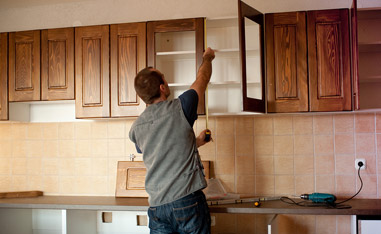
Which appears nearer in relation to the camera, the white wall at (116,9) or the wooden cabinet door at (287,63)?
the wooden cabinet door at (287,63)

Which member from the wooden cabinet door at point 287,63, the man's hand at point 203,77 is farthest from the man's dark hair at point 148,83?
the wooden cabinet door at point 287,63

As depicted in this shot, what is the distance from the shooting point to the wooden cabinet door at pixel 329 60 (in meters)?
2.42

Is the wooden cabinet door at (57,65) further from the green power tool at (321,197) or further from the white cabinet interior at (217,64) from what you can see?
the green power tool at (321,197)

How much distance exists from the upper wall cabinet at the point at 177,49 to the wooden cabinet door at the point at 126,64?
0.07 meters

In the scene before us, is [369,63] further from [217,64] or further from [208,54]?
[208,54]

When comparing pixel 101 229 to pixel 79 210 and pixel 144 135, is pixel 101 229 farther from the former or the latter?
pixel 144 135

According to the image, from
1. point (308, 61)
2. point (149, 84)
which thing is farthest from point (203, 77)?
point (308, 61)

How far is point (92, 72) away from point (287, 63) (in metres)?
1.42

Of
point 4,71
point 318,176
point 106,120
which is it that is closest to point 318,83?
point 318,176

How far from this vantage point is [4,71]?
282 cm

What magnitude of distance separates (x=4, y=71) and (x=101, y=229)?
147 centimetres

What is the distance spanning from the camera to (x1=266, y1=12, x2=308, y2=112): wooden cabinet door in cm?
247

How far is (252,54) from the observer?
8.93 ft

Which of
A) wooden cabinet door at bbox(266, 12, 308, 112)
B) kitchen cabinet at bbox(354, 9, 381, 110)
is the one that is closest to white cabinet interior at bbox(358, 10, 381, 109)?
kitchen cabinet at bbox(354, 9, 381, 110)
